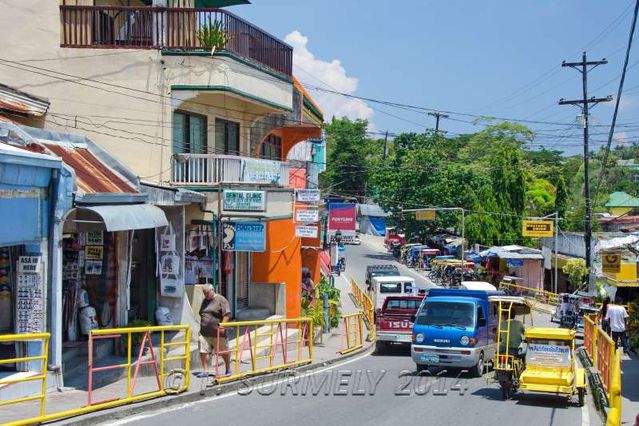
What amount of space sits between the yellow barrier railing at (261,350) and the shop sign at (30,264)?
350 centimetres

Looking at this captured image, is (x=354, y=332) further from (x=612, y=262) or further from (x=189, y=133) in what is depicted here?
(x=189, y=133)

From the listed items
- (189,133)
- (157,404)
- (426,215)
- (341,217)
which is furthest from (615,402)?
(426,215)

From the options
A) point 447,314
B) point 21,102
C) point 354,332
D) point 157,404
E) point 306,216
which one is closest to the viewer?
point 157,404

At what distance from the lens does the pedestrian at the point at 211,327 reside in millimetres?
14922

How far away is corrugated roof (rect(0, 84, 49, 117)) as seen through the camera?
17.3 metres

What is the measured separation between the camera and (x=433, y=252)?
65.7 meters

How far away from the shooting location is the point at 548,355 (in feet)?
47.4

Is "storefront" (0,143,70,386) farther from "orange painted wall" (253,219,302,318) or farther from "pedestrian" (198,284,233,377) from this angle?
"orange painted wall" (253,219,302,318)

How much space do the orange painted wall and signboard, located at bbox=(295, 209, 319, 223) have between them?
0.92 metres

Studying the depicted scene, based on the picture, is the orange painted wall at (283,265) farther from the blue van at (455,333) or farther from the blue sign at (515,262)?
the blue sign at (515,262)

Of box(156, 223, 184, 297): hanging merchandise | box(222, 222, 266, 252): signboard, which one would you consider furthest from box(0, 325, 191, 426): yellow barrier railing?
box(222, 222, 266, 252): signboard

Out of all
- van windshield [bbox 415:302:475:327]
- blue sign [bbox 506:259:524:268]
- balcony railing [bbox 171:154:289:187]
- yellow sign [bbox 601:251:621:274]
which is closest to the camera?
van windshield [bbox 415:302:475:327]

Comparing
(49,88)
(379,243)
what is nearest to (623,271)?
(49,88)

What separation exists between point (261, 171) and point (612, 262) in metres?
10.0
